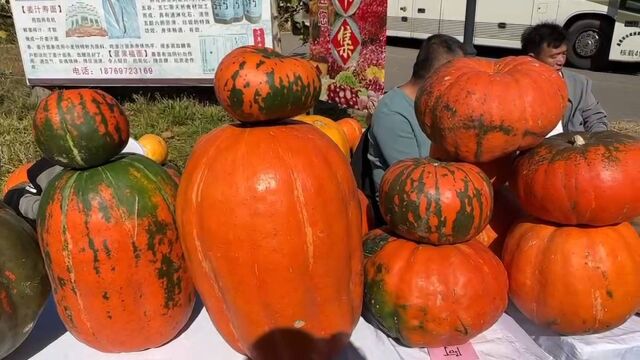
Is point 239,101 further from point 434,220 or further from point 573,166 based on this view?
point 573,166

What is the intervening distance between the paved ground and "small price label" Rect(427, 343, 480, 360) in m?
6.54

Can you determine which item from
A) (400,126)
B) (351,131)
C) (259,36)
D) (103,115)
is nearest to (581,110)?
(400,126)

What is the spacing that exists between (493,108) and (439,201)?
0.96 feet

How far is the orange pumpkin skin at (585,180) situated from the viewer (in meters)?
1.38

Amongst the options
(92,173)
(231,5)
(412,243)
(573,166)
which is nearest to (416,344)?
(412,243)

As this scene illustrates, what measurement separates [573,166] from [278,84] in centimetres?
81

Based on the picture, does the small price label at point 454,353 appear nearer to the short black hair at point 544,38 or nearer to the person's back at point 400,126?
the person's back at point 400,126

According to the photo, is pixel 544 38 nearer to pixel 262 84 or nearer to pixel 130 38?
pixel 262 84

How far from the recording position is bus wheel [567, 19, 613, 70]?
9.84 metres

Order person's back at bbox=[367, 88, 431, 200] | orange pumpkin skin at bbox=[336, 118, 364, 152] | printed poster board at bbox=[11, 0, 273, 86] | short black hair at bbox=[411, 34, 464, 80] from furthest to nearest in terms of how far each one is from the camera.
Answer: printed poster board at bbox=[11, 0, 273, 86]
orange pumpkin skin at bbox=[336, 118, 364, 152]
short black hair at bbox=[411, 34, 464, 80]
person's back at bbox=[367, 88, 431, 200]

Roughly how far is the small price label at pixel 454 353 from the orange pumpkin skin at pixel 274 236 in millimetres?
307

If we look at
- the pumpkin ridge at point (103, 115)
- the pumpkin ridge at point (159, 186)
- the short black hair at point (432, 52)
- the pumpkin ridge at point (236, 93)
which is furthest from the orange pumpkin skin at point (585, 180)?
the short black hair at point (432, 52)

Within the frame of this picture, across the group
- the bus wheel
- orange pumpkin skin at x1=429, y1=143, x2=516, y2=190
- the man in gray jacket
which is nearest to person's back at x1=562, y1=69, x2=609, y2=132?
the man in gray jacket

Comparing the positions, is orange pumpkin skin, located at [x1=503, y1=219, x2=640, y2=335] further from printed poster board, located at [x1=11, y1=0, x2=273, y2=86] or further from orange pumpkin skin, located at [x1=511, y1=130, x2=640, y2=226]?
printed poster board, located at [x1=11, y1=0, x2=273, y2=86]
